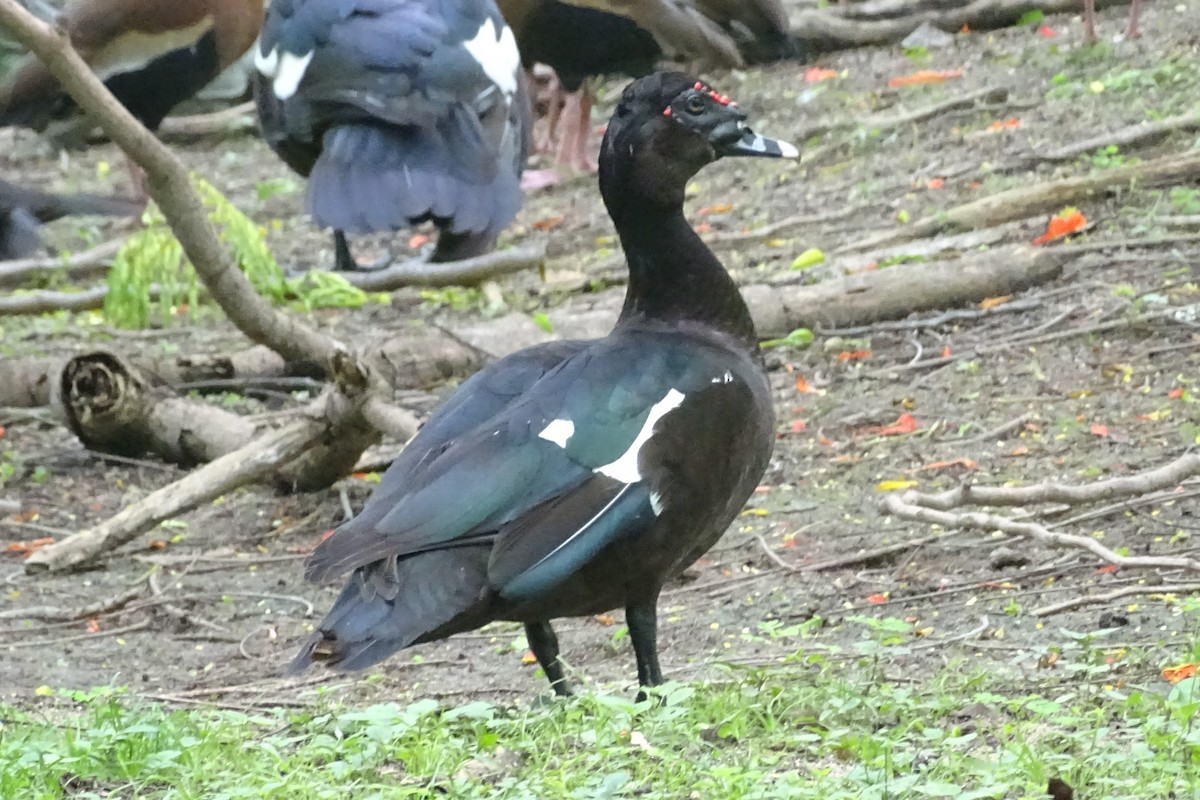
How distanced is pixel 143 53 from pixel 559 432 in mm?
6887

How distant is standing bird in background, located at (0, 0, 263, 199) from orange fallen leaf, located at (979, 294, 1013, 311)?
16.2ft

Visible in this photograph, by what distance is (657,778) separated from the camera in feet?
9.30

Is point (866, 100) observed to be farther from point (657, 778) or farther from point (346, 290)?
point (657, 778)

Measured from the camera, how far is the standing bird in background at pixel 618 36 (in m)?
9.83

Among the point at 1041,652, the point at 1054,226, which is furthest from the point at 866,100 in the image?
the point at 1041,652

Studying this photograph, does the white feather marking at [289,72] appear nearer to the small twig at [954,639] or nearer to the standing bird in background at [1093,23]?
the standing bird in background at [1093,23]

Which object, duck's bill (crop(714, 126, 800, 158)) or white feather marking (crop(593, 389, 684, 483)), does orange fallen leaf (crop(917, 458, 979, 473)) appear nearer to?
duck's bill (crop(714, 126, 800, 158))

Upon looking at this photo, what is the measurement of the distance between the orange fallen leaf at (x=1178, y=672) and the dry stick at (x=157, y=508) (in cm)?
274

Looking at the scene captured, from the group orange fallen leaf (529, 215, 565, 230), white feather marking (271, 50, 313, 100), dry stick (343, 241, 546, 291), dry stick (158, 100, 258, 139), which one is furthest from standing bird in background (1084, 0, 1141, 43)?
dry stick (158, 100, 258, 139)

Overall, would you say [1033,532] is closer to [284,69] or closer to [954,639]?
[954,639]

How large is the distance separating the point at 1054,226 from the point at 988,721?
13.8ft

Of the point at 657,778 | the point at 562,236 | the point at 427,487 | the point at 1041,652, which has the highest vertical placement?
the point at 427,487

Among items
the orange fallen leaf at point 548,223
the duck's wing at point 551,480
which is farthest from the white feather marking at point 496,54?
the duck's wing at point 551,480

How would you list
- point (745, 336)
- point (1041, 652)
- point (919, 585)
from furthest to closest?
point (919, 585), point (745, 336), point (1041, 652)
